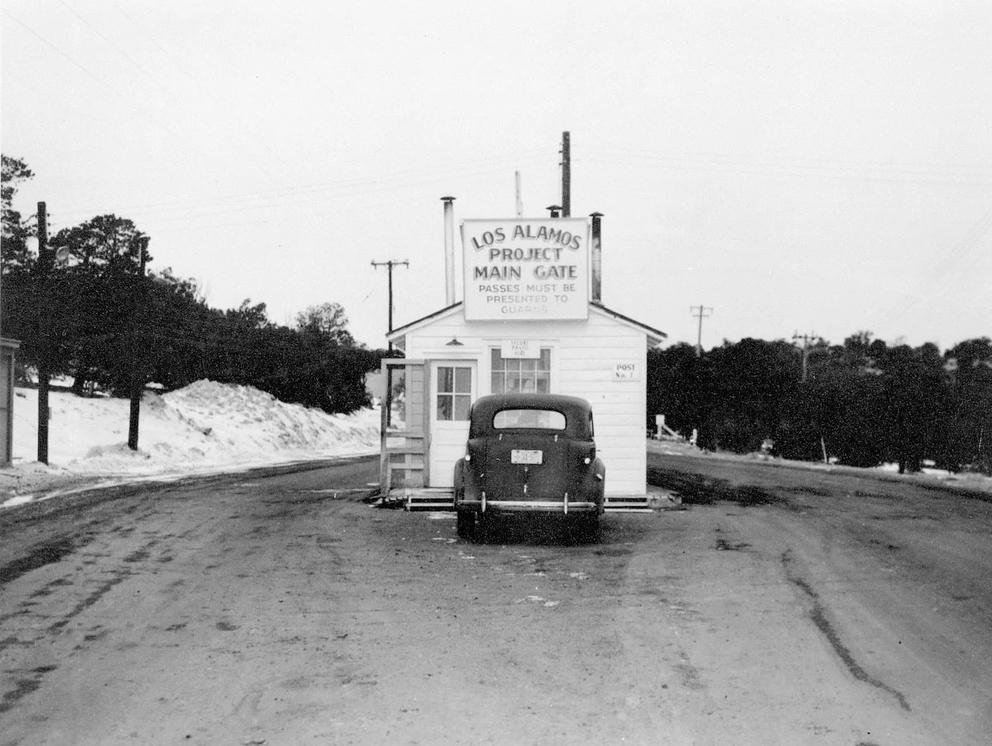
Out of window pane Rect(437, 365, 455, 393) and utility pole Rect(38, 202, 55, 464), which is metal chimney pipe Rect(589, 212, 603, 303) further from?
utility pole Rect(38, 202, 55, 464)

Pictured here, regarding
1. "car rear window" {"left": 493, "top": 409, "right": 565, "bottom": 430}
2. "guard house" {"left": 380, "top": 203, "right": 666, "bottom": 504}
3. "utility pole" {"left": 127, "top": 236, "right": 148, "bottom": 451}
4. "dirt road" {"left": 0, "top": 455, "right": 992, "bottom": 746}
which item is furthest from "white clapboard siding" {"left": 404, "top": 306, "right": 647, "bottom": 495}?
"utility pole" {"left": 127, "top": 236, "right": 148, "bottom": 451}

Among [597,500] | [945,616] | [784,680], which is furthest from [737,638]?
[597,500]

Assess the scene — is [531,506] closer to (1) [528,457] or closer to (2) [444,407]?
(1) [528,457]

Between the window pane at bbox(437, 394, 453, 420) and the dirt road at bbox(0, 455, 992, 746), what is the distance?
4089 mm

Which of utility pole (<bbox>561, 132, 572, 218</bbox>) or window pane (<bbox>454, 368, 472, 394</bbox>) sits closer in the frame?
window pane (<bbox>454, 368, 472, 394</bbox>)

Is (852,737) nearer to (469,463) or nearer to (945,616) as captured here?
(945,616)

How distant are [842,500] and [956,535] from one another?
5.85 meters

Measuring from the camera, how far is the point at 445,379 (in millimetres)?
18406

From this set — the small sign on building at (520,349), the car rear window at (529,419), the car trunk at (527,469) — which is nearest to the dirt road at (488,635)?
the car trunk at (527,469)

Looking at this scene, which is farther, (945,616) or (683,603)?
(683,603)

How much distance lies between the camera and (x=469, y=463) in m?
13.0

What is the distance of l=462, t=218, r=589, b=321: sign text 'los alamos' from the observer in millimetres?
18406

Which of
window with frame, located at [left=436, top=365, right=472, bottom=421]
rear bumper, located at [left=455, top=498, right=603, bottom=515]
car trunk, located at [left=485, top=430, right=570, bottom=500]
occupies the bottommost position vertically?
rear bumper, located at [left=455, top=498, right=603, bottom=515]

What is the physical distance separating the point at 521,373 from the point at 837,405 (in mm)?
31358
